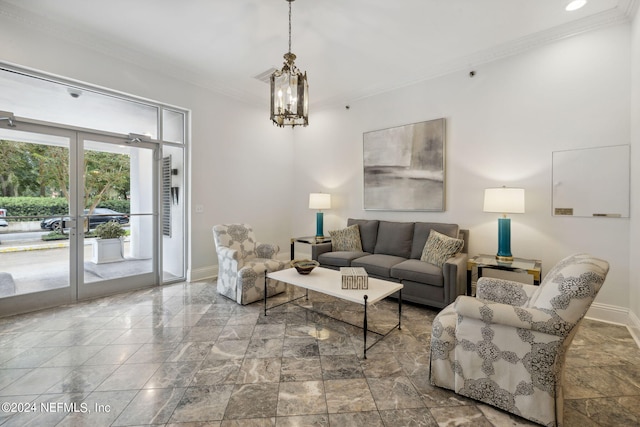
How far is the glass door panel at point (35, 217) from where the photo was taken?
3.08m

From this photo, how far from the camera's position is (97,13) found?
2.92 metres

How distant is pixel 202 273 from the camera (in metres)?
4.55

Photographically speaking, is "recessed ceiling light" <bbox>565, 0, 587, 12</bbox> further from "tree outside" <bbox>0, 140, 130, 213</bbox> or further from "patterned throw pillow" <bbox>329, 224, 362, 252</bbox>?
"tree outside" <bbox>0, 140, 130, 213</bbox>

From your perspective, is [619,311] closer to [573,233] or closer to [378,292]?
[573,233]

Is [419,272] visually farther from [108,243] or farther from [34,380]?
[108,243]

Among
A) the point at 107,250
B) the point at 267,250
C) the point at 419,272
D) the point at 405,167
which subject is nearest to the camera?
the point at 419,272

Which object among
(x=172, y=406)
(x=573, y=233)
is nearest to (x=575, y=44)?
(x=573, y=233)

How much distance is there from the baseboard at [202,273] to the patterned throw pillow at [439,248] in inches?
129

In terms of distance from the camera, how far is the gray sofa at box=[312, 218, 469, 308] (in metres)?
3.13

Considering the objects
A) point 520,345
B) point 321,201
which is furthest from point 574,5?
point 321,201

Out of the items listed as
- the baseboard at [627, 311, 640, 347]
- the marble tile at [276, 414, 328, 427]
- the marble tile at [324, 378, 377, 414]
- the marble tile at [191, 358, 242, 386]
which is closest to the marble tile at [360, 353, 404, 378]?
the marble tile at [324, 378, 377, 414]

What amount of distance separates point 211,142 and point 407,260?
3.52m

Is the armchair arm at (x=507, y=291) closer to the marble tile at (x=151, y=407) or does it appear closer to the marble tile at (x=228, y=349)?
the marble tile at (x=228, y=349)

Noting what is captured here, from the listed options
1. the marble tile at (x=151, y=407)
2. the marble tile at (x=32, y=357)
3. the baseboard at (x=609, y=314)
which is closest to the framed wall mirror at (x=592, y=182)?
the baseboard at (x=609, y=314)
